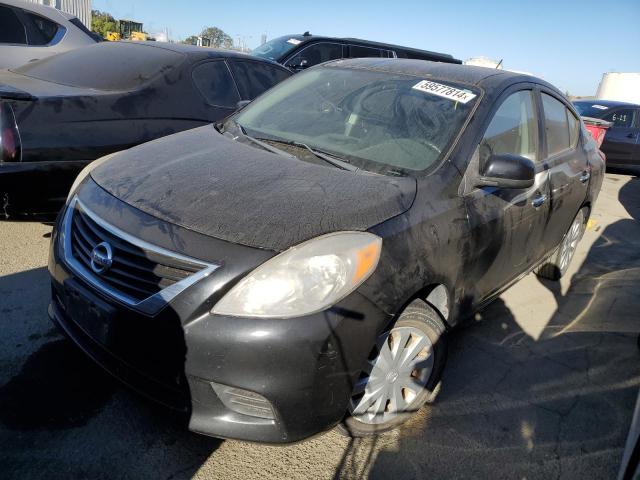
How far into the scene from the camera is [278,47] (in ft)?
28.7

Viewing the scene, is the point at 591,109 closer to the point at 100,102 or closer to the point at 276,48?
the point at 276,48

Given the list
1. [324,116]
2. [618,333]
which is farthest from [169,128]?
[618,333]

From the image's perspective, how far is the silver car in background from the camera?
587cm

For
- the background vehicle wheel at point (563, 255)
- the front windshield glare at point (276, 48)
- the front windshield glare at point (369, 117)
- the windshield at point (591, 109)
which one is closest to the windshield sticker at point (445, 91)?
the front windshield glare at point (369, 117)

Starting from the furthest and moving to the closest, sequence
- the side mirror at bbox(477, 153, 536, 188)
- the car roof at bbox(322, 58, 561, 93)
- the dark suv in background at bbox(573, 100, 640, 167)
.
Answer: the dark suv in background at bbox(573, 100, 640, 167)
the car roof at bbox(322, 58, 561, 93)
the side mirror at bbox(477, 153, 536, 188)

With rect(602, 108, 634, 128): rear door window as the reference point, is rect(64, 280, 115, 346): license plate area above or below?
below

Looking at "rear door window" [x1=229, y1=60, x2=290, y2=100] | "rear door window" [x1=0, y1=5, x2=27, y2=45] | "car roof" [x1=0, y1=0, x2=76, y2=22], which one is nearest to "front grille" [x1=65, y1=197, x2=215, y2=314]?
"rear door window" [x1=229, y1=60, x2=290, y2=100]

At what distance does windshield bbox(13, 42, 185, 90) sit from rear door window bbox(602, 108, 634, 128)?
9.36 metres

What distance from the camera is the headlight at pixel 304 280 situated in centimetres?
179

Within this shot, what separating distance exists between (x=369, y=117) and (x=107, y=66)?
2.58m

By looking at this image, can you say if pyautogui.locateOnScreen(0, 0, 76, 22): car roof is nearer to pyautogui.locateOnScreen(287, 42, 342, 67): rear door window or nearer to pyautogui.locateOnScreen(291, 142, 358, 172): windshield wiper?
pyautogui.locateOnScreen(287, 42, 342, 67): rear door window

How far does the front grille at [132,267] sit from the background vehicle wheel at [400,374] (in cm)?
85

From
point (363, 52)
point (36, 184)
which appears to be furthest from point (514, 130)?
point (363, 52)

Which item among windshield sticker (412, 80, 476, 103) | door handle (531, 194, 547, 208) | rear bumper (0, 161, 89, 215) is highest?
windshield sticker (412, 80, 476, 103)
